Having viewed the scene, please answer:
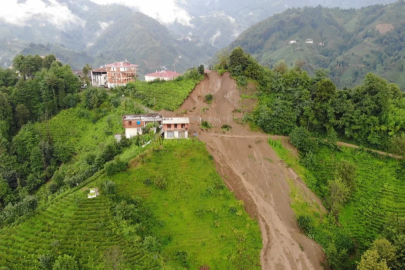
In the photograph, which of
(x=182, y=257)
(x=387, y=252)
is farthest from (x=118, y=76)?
(x=387, y=252)

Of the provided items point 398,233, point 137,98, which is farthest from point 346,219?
point 137,98

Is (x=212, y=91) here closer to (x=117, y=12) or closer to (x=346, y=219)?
(x=346, y=219)

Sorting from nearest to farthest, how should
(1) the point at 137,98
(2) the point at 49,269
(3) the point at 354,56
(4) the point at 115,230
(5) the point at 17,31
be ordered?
(2) the point at 49,269, (4) the point at 115,230, (1) the point at 137,98, (3) the point at 354,56, (5) the point at 17,31

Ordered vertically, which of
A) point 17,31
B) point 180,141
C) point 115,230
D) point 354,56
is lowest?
point 115,230

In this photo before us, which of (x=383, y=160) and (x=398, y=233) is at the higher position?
(x=383, y=160)

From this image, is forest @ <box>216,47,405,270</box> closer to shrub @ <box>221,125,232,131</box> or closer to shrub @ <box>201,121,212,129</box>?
shrub @ <box>221,125,232,131</box>

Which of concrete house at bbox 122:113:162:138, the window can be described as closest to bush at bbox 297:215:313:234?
the window

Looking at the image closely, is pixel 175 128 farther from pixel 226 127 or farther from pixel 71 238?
pixel 71 238

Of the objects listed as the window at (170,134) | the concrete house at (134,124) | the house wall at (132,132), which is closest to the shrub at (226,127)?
the window at (170,134)
